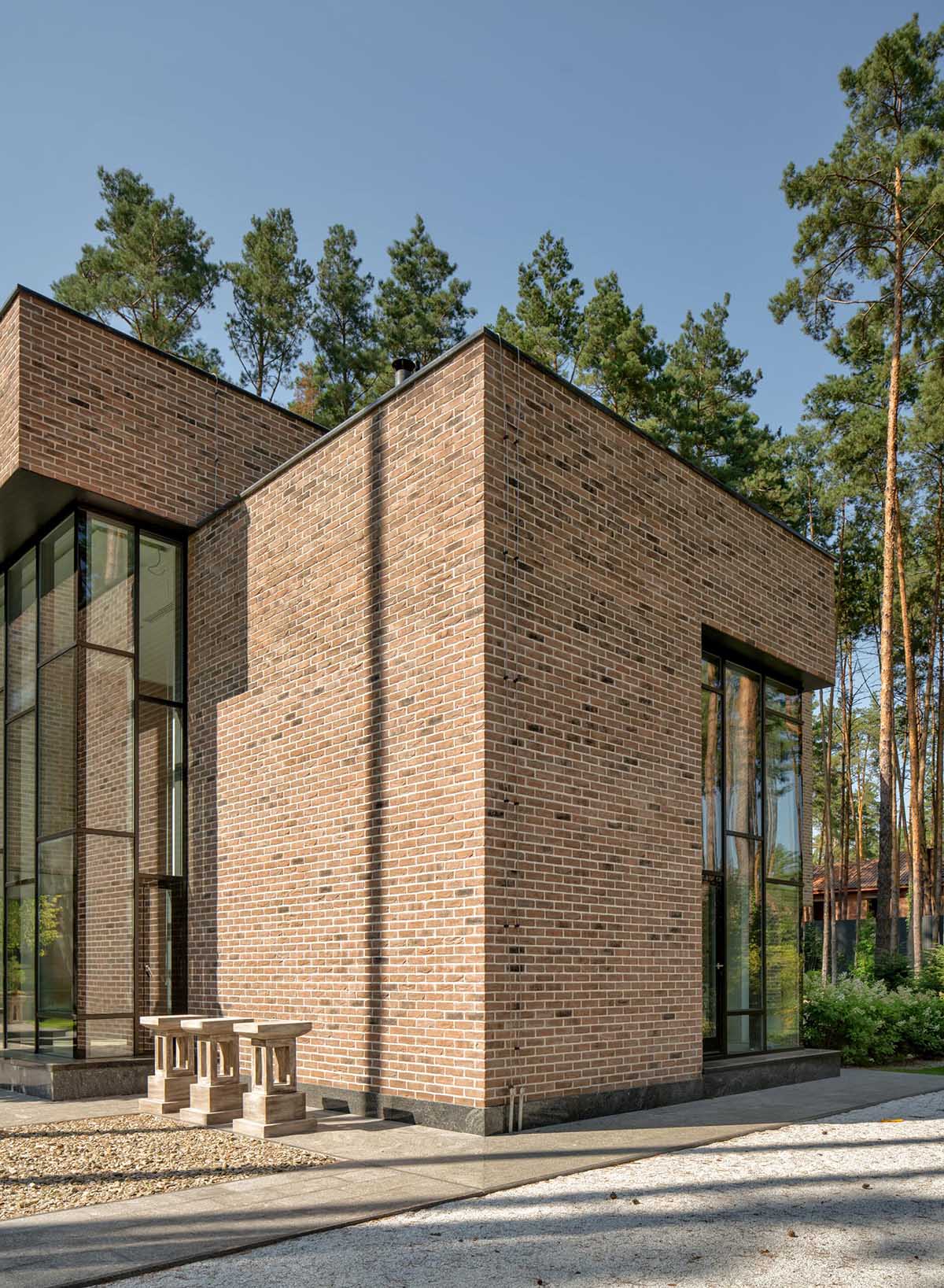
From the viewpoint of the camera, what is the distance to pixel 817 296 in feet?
69.5

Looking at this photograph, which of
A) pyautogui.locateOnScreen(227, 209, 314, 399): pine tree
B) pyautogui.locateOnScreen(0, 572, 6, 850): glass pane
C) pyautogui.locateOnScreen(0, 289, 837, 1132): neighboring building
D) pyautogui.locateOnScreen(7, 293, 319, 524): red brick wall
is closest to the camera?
pyautogui.locateOnScreen(0, 289, 837, 1132): neighboring building

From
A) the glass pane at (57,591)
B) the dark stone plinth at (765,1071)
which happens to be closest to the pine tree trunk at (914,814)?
the dark stone plinth at (765,1071)

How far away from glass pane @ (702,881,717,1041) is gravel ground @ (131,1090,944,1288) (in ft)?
12.4

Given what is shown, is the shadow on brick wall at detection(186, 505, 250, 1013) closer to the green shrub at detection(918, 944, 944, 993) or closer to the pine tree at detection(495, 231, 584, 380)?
the green shrub at detection(918, 944, 944, 993)

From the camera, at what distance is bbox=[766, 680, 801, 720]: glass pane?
12.4 metres

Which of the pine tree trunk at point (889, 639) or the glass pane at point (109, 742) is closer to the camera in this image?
the glass pane at point (109, 742)

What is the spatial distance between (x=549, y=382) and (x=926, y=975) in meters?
12.4

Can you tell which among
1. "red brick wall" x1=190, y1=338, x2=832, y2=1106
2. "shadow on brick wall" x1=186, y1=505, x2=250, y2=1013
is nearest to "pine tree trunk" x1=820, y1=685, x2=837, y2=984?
"red brick wall" x1=190, y1=338, x2=832, y2=1106

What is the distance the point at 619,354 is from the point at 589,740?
17.6 meters

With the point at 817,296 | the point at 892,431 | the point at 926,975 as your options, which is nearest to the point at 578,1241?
the point at 926,975

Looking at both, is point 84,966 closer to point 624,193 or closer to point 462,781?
point 462,781

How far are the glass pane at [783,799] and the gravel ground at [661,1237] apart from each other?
5534 millimetres

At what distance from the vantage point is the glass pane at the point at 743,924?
1101 cm

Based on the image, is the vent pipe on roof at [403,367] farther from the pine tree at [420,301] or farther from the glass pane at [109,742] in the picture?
the pine tree at [420,301]
